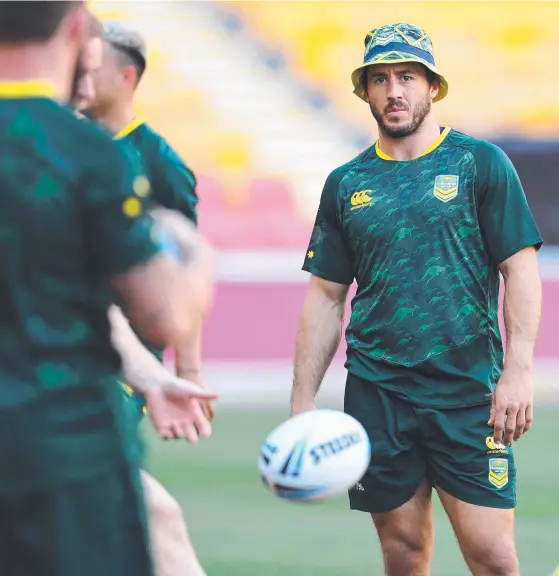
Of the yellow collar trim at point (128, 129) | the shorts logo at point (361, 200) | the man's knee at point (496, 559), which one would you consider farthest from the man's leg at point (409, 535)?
the yellow collar trim at point (128, 129)

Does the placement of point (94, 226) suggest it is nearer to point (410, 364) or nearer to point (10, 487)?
point (10, 487)

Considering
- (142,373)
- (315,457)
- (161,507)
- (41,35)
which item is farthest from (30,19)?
(161,507)

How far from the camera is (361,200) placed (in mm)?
4559

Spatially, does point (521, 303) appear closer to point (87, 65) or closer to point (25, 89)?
point (87, 65)

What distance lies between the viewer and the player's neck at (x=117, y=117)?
4801 millimetres

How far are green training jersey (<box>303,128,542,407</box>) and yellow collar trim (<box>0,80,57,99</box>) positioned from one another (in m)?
2.39

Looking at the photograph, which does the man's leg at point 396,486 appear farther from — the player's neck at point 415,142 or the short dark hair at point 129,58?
the short dark hair at point 129,58

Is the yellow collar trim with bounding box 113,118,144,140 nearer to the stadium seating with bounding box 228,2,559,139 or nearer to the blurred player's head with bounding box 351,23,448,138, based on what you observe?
the blurred player's head with bounding box 351,23,448,138

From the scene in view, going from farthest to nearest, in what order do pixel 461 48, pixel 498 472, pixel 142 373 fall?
pixel 461 48
pixel 498 472
pixel 142 373

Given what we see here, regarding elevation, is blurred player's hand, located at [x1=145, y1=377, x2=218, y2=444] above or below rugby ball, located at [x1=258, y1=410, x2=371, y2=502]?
above

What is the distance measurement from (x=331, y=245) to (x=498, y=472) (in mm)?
1033

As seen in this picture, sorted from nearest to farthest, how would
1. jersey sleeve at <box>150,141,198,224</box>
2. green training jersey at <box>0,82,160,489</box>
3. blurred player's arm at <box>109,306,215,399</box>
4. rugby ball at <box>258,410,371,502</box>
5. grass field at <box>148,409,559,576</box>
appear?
green training jersey at <box>0,82,160,489</box> → blurred player's arm at <box>109,306,215,399</box> → rugby ball at <box>258,410,371,502</box> → jersey sleeve at <box>150,141,198,224</box> → grass field at <box>148,409,559,576</box>

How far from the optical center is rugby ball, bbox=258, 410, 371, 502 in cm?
388

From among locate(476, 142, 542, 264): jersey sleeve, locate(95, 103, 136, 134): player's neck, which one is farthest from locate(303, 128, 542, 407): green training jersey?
locate(95, 103, 136, 134): player's neck
